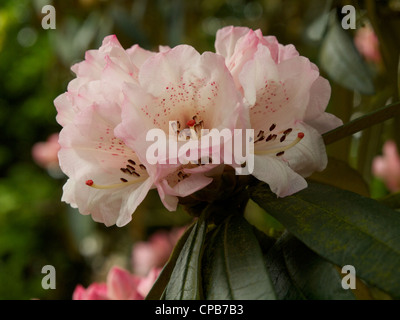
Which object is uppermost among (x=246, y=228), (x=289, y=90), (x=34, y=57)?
(x=289, y=90)

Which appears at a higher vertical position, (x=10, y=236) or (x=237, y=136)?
(x=237, y=136)

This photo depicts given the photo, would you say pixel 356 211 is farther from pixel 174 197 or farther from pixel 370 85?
pixel 370 85

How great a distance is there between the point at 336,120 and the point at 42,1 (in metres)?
1.22

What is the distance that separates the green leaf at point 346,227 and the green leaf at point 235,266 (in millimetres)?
31

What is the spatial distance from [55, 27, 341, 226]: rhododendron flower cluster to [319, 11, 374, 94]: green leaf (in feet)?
1.01

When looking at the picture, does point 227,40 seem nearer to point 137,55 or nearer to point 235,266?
point 137,55

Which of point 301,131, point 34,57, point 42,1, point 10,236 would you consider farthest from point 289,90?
point 34,57

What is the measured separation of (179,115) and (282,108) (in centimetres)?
9

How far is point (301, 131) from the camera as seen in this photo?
455 millimetres

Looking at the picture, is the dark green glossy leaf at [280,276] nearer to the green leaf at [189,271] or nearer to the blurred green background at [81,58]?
the green leaf at [189,271]

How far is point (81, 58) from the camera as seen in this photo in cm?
152

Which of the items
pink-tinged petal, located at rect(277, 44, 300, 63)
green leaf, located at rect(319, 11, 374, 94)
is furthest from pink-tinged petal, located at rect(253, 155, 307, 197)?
green leaf, located at rect(319, 11, 374, 94)

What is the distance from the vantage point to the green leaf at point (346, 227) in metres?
0.37

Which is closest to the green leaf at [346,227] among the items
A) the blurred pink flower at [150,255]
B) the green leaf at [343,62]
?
the green leaf at [343,62]
